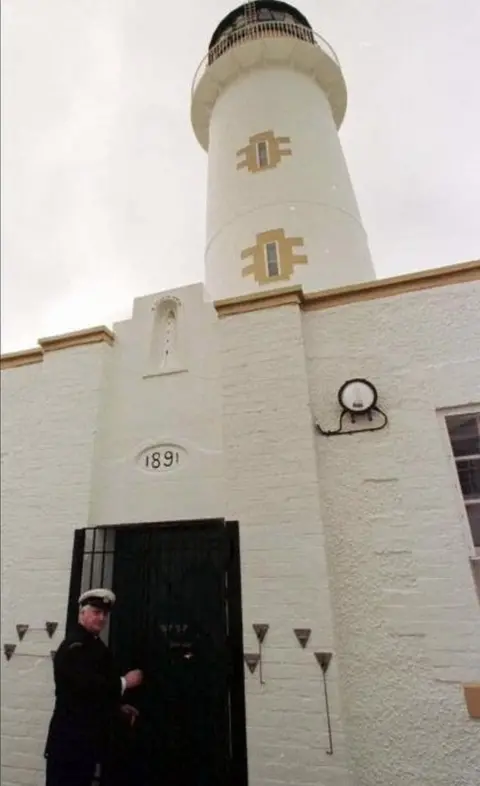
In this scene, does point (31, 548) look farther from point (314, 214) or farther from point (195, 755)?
point (314, 214)

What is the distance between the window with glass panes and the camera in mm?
3430

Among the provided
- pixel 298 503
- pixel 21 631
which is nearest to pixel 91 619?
pixel 21 631

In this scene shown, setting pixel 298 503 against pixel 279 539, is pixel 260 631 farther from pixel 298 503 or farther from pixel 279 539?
pixel 298 503

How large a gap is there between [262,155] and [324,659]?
7.45 meters

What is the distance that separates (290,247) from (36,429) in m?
4.47

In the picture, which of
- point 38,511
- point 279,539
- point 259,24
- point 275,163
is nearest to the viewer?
point 279,539

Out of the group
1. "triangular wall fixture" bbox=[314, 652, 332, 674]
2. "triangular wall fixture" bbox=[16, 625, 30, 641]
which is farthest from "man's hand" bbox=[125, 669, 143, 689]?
"triangular wall fixture" bbox=[314, 652, 332, 674]

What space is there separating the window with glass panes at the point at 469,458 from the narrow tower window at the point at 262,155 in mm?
5779

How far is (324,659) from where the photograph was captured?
303 centimetres

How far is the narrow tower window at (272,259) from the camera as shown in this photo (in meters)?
6.64

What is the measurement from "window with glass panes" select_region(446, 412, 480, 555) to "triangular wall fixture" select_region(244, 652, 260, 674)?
A: 187 cm

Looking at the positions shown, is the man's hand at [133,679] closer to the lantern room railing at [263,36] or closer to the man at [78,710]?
the man at [78,710]

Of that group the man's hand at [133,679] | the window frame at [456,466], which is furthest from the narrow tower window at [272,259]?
the man's hand at [133,679]

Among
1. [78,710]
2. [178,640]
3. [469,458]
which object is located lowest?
[78,710]
